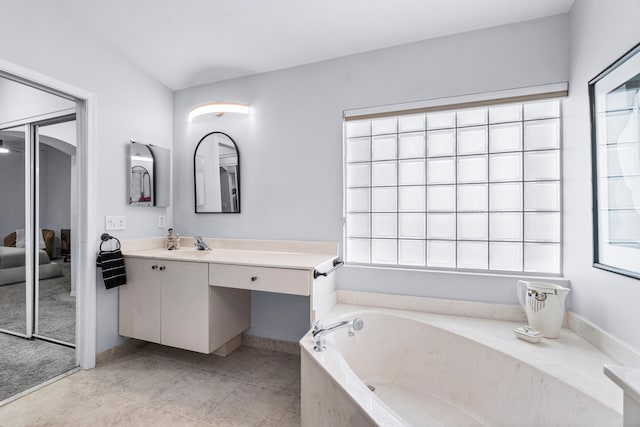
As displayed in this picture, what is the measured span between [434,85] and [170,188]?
8.02 feet

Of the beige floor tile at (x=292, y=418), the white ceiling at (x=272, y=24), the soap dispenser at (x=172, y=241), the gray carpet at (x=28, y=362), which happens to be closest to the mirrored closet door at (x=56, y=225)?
the gray carpet at (x=28, y=362)

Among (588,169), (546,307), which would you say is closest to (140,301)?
(546,307)

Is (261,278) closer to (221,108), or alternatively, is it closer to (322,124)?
(322,124)

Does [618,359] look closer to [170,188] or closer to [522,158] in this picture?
[522,158]

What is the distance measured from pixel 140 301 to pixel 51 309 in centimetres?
77

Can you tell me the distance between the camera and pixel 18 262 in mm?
2250

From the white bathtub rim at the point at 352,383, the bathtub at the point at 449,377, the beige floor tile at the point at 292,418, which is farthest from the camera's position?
the beige floor tile at the point at 292,418

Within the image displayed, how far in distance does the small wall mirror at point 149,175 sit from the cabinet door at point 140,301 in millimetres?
557

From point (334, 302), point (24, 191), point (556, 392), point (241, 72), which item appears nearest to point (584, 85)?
point (556, 392)

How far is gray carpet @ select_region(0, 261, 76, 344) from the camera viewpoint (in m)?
2.23

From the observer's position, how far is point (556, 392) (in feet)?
3.96

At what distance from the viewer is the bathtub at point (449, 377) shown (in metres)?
1.13

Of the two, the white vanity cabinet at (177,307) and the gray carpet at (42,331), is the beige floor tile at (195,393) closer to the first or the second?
the white vanity cabinet at (177,307)

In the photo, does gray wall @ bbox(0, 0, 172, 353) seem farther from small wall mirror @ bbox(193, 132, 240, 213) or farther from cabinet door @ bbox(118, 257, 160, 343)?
small wall mirror @ bbox(193, 132, 240, 213)
